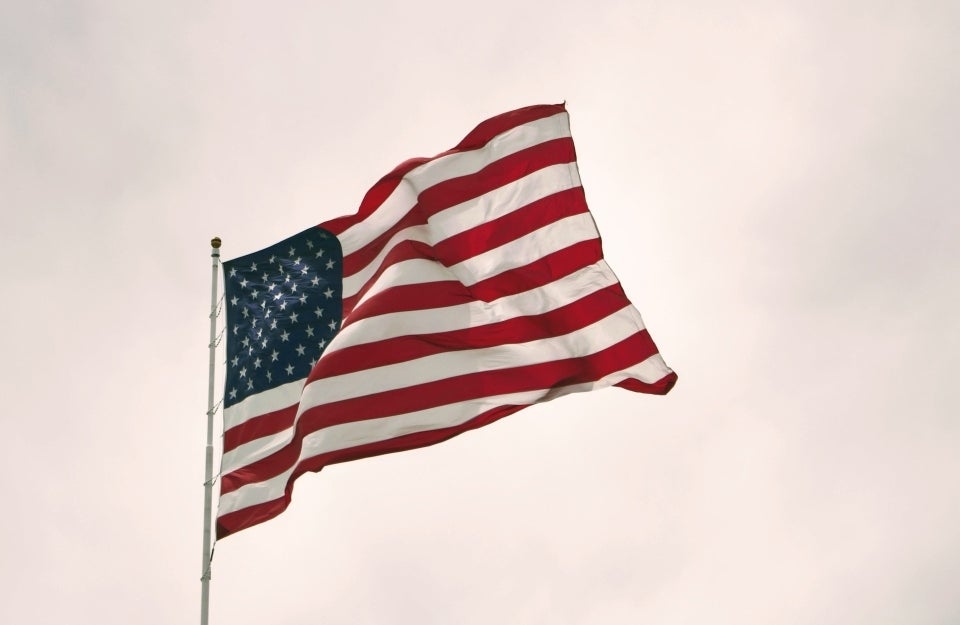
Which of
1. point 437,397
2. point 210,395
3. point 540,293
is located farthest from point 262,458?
point 540,293

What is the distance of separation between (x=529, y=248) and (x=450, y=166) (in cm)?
225

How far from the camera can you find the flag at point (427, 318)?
2269 cm

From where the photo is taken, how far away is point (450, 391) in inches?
905

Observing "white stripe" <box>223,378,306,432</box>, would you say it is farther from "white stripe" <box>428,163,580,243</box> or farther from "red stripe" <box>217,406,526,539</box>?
"white stripe" <box>428,163,580,243</box>

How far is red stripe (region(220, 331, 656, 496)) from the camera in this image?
22562 mm

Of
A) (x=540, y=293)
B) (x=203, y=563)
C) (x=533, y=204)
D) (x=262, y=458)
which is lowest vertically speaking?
(x=203, y=563)

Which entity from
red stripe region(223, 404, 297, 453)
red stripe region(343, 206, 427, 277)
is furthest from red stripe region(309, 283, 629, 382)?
red stripe region(343, 206, 427, 277)

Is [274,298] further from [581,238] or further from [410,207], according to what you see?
[581,238]

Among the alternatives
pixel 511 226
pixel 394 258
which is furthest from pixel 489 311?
pixel 394 258

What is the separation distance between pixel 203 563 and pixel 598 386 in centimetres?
655

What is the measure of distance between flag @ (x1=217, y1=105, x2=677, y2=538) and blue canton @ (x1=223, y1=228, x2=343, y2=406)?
0.08 feet

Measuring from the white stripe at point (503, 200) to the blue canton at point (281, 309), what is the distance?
6.44 ft

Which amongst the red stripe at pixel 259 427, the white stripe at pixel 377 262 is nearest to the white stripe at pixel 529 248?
the white stripe at pixel 377 262

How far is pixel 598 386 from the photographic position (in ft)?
75.4
